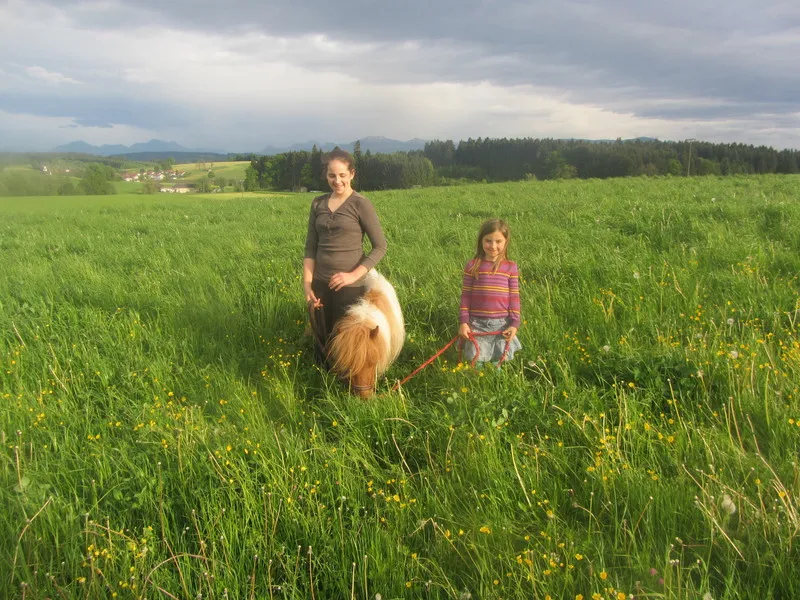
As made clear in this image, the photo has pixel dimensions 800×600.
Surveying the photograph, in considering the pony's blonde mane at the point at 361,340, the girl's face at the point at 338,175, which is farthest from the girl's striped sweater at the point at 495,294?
the girl's face at the point at 338,175

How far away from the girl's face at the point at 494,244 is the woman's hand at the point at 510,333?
59 cm

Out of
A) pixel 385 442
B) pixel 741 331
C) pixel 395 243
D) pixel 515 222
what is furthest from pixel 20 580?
pixel 515 222

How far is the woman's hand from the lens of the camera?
369 centimetres

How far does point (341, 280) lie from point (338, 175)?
851mm

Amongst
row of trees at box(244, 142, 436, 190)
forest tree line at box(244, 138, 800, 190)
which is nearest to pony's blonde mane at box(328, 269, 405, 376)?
row of trees at box(244, 142, 436, 190)

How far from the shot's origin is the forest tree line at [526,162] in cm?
4272

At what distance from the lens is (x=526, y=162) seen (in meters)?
62.2

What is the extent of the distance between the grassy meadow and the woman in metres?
0.72

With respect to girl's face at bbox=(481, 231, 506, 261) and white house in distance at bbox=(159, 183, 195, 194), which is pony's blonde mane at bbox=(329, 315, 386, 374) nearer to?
girl's face at bbox=(481, 231, 506, 261)

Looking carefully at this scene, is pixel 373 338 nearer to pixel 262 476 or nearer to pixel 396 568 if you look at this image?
pixel 262 476

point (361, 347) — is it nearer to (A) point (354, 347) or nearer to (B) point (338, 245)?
(A) point (354, 347)

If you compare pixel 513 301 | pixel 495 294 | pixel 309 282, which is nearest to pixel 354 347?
pixel 309 282

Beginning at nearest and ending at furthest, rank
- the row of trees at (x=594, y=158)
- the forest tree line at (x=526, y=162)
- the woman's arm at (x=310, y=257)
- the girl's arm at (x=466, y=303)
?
the girl's arm at (x=466, y=303)
the woman's arm at (x=310, y=257)
the forest tree line at (x=526, y=162)
the row of trees at (x=594, y=158)

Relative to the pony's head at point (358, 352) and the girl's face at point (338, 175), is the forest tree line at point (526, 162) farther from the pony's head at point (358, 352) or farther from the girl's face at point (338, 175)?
the pony's head at point (358, 352)
